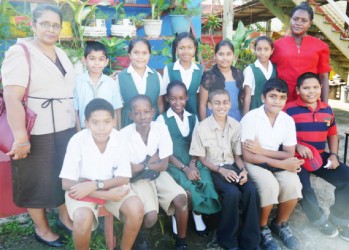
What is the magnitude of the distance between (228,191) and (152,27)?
10.2 ft

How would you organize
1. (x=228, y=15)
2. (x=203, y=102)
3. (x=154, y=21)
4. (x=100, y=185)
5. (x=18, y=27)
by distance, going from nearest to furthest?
(x=100, y=185) → (x=203, y=102) → (x=18, y=27) → (x=154, y=21) → (x=228, y=15)

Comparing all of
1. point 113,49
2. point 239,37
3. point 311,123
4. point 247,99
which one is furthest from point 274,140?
point 113,49

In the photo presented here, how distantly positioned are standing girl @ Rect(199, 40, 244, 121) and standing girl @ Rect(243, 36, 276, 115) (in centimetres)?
7

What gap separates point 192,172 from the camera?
2783 mm

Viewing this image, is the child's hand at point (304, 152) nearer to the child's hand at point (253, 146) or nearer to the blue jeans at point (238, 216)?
the child's hand at point (253, 146)

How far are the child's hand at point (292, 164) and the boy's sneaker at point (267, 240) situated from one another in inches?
20.7

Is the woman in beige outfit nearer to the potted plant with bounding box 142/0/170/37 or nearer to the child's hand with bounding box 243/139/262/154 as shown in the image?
the child's hand with bounding box 243/139/262/154

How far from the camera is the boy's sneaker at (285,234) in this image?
2740 millimetres

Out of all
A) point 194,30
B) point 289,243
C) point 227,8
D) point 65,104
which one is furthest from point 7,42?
point 289,243

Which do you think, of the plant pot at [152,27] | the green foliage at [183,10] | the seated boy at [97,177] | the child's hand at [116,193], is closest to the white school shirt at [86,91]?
the seated boy at [97,177]

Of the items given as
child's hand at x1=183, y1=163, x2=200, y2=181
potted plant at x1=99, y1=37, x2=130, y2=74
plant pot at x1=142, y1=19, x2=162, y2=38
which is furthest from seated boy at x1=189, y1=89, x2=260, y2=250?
plant pot at x1=142, y1=19, x2=162, y2=38

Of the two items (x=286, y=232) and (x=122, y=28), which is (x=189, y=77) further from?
(x=122, y=28)

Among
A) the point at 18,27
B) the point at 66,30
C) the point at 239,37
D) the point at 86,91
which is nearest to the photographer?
the point at 86,91

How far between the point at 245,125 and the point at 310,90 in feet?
2.15
